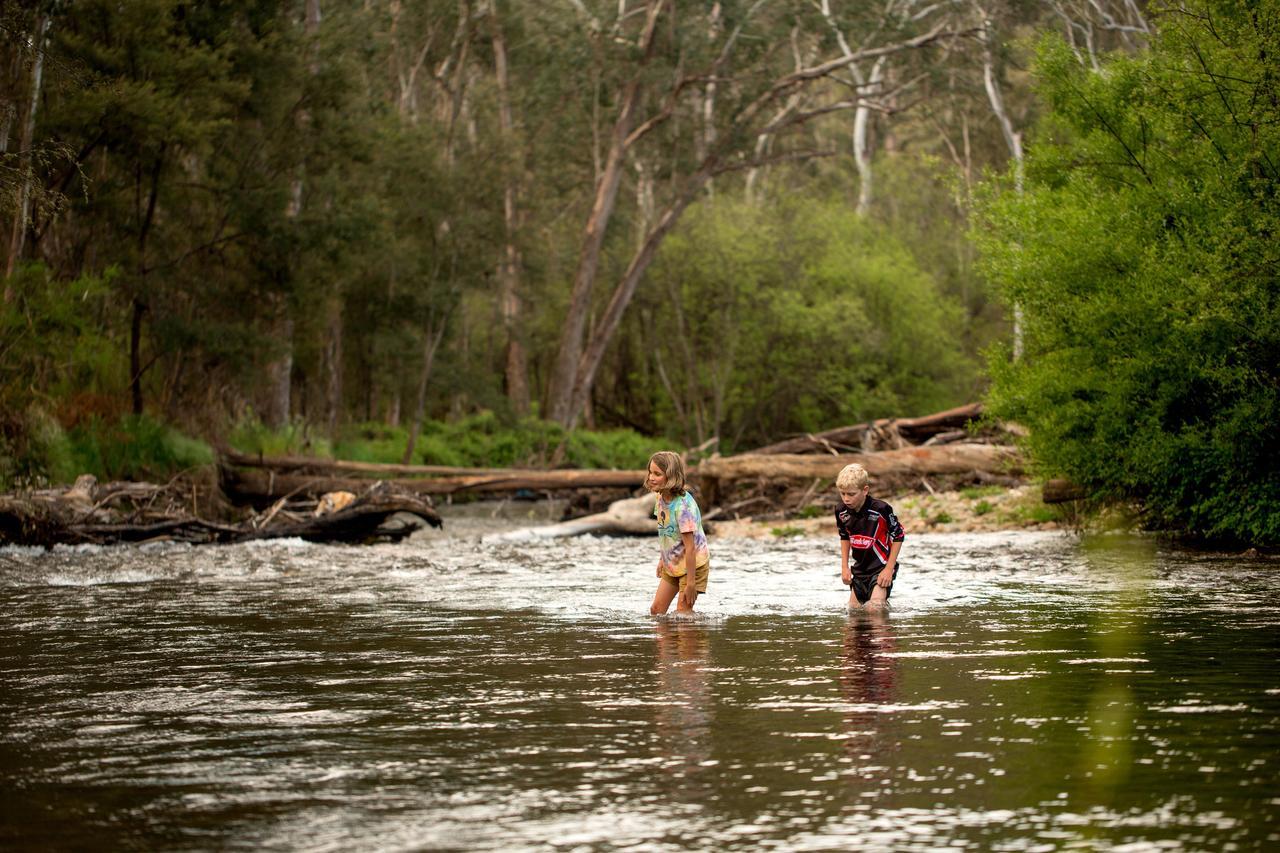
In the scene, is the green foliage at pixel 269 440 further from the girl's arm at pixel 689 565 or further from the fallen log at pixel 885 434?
the girl's arm at pixel 689 565

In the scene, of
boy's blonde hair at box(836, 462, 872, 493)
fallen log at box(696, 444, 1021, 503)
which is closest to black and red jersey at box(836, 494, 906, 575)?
boy's blonde hair at box(836, 462, 872, 493)

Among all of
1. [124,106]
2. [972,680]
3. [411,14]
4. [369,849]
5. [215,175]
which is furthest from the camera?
[411,14]

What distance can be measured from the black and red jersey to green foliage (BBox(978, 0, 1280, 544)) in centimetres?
552

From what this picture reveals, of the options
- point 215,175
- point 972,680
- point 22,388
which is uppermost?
point 215,175

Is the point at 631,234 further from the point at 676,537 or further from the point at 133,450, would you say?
the point at 676,537

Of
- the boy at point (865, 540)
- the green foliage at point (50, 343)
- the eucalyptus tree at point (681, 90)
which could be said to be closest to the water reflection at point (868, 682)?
the boy at point (865, 540)

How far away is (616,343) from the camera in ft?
203

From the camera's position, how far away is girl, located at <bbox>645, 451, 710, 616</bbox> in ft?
41.4

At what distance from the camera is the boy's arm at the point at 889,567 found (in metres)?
12.8

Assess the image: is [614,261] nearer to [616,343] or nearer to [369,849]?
[616,343]

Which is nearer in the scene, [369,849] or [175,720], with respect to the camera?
[369,849]

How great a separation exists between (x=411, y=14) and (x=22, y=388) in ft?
114

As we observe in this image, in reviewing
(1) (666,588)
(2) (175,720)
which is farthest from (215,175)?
(2) (175,720)

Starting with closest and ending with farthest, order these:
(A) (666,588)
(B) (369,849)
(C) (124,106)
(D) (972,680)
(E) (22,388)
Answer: (B) (369,849) → (D) (972,680) → (A) (666,588) → (E) (22,388) → (C) (124,106)
